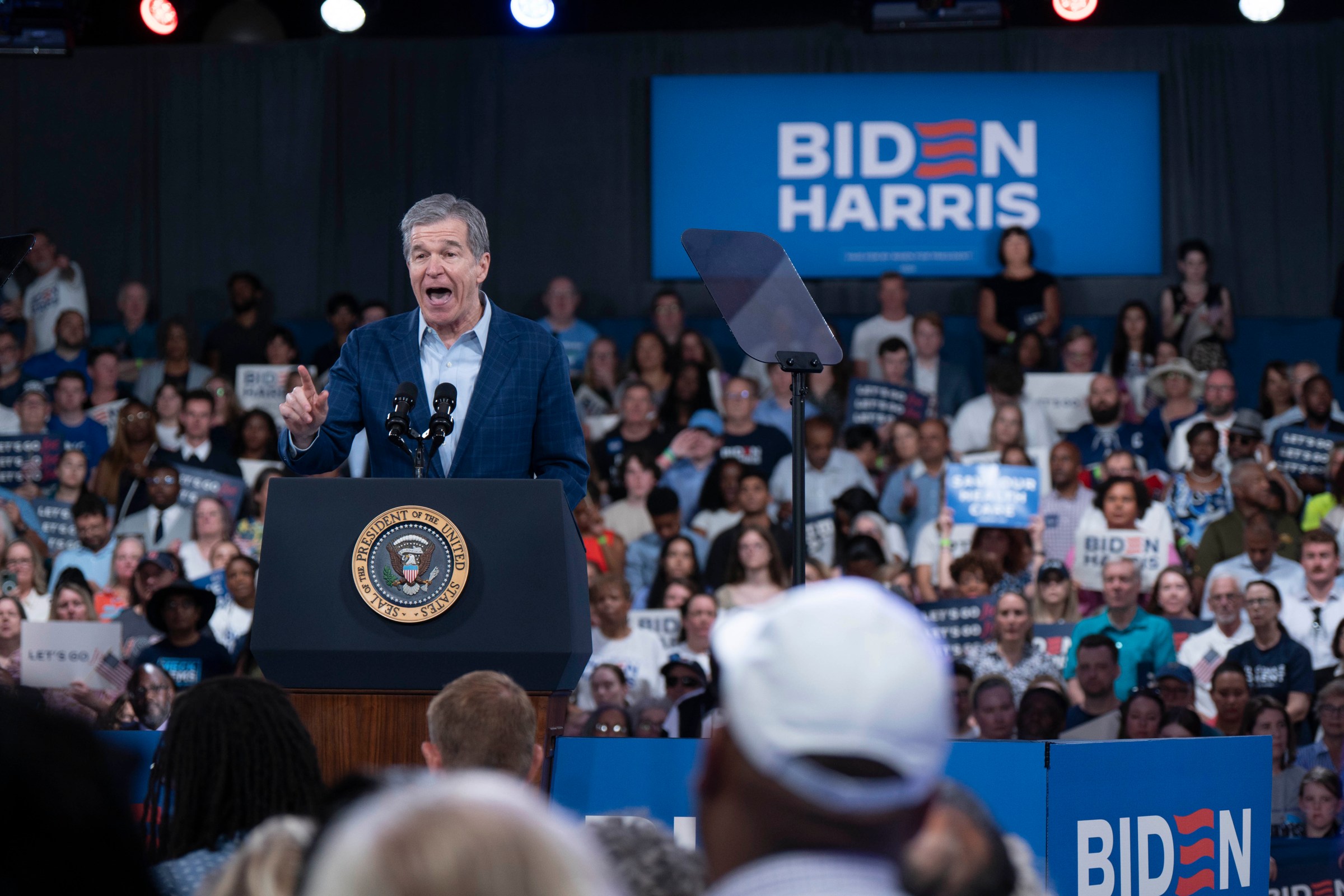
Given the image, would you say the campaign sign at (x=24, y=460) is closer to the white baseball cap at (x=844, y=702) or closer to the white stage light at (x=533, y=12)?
the white stage light at (x=533, y=12)

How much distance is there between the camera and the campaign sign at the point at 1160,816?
3.18 metres

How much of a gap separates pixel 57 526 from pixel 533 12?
3.82m

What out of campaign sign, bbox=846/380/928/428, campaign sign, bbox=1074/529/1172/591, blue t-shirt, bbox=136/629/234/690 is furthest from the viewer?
campaign sign, bbox=846/380/928/428

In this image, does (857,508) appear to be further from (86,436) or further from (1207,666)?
(86,436)

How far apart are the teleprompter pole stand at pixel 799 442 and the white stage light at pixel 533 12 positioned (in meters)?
6.27

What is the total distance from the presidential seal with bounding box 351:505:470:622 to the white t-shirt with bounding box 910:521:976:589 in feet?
16.2

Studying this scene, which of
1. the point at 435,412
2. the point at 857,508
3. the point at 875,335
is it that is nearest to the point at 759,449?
the point at 857,508

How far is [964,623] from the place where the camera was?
6.63 meters

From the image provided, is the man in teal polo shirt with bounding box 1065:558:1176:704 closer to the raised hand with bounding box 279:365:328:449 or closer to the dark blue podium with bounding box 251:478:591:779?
the dark blue podium with bounding box 251:478:591:779

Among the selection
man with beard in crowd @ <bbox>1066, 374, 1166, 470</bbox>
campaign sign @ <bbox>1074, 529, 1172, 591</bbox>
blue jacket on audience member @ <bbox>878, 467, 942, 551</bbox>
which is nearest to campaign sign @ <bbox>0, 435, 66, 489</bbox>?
blue jacket on audience member @ <bbox>878, 467, 942, 551</bbox>

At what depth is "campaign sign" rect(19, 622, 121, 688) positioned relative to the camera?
20.7ft

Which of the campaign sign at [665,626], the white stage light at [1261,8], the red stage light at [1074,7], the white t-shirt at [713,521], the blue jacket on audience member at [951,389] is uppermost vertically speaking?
the white stage light at [1261,8]

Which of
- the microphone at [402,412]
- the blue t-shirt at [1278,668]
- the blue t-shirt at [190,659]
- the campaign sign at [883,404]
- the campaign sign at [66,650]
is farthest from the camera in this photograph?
the campaign sign at [883,404]

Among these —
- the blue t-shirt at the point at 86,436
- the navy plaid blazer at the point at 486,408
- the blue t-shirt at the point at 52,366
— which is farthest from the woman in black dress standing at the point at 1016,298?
the navy plaid blazer at the point at 486,408
